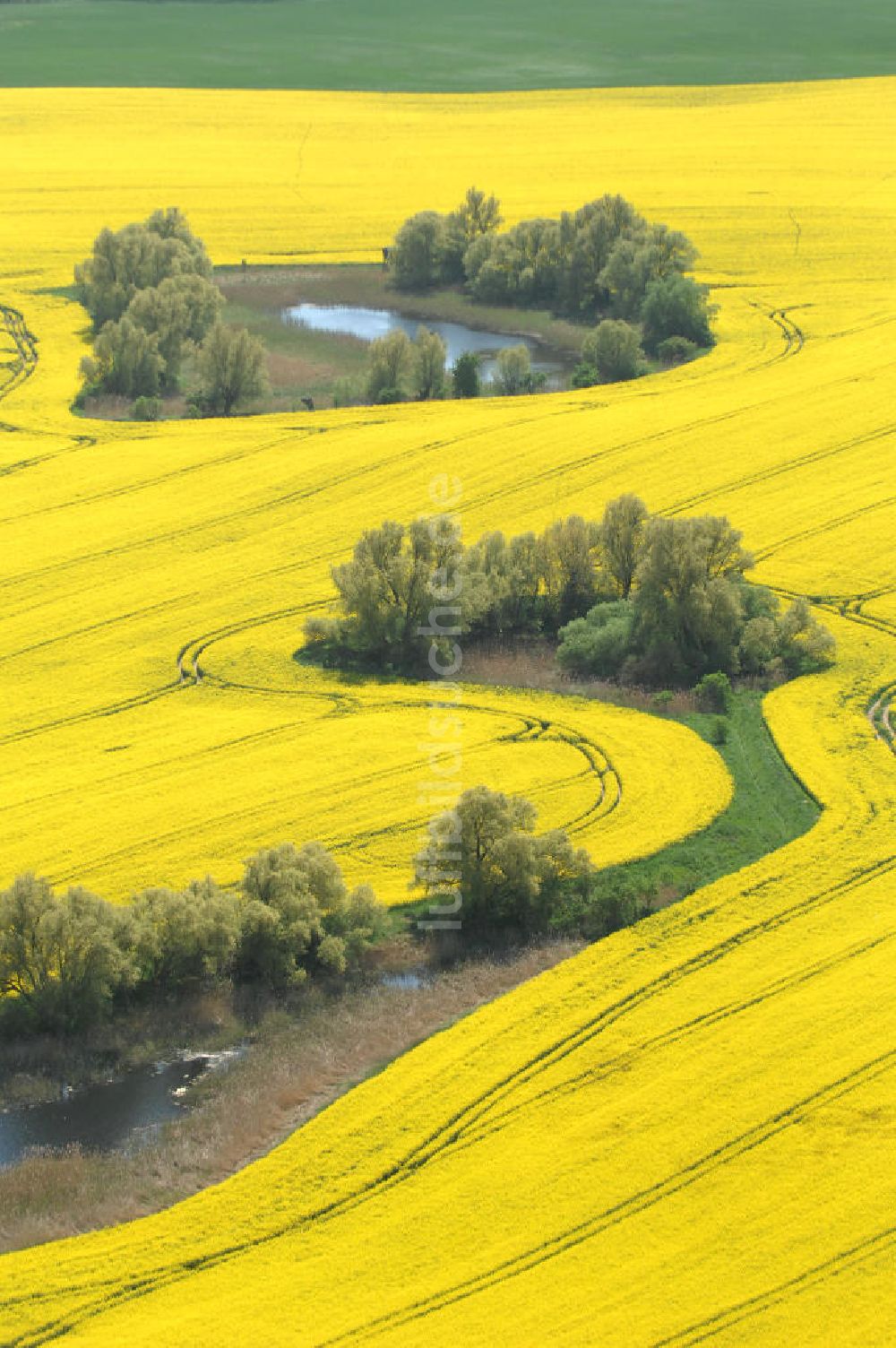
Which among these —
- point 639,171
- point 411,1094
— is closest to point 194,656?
point 411,1094

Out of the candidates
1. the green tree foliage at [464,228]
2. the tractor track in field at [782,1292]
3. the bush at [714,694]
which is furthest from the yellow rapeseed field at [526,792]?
the green tree foliage at [464,228]

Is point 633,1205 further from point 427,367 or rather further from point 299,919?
point 427,367

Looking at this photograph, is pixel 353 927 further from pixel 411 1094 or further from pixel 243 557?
pixel 243 557

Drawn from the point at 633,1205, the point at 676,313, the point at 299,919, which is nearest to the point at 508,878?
the point at 299,919

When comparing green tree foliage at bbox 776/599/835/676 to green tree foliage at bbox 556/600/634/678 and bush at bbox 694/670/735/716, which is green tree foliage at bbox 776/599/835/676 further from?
green tree foliage at bbox 556/600/634/678

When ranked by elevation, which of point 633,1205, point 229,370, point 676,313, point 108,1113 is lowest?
point 108,1113

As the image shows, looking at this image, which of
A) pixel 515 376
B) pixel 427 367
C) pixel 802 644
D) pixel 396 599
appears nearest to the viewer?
pixel 802 644

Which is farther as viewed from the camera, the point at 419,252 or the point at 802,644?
the point at 419,252
